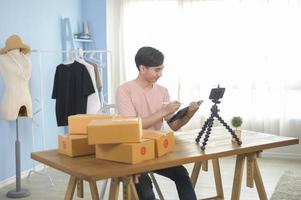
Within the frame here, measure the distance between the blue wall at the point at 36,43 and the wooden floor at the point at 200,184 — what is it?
0.91 feet

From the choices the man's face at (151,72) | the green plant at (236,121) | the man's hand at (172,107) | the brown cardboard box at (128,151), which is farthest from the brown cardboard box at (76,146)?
the green plant at (236,121)

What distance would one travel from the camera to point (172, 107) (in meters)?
2.37

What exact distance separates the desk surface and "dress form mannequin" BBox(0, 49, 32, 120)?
1387 millimetres

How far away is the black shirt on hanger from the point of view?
13.6ft

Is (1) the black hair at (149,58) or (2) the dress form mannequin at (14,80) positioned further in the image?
(2) the dress form mannequin at (14,80)

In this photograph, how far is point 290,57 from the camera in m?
4.68

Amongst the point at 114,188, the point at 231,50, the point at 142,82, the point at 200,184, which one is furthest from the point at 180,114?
the point at 231,50

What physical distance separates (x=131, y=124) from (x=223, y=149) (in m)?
0.61

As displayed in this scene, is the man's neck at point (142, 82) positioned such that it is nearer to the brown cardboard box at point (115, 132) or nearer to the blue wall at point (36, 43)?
the brown cardboard box at point (115, 132)

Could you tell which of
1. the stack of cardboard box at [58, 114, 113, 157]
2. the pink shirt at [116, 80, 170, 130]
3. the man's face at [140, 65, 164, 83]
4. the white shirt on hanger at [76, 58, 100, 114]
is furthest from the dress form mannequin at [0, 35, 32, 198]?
the stack of cardboard box at [58, 114, 113, 157]

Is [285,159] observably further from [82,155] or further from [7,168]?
[82,155]

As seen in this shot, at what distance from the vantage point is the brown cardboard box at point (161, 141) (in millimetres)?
1955

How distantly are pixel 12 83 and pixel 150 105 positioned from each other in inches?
56.4

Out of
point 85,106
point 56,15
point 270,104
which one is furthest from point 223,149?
point 56,15
